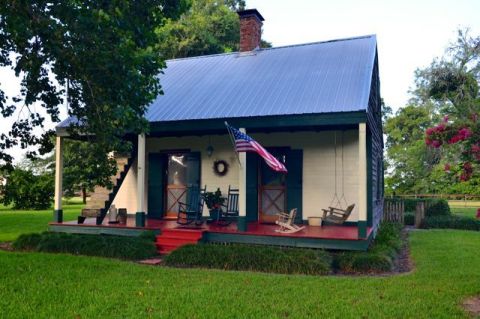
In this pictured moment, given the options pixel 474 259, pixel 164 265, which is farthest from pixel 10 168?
pixel 474 259

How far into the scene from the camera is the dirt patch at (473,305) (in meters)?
5.51

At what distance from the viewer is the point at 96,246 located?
9.49m

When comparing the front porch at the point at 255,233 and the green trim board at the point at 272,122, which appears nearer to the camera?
the front porch at the point at 255,233

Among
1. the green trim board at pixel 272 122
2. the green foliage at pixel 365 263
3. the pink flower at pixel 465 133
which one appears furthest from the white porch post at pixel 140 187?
the pink flower at pixel 465 133

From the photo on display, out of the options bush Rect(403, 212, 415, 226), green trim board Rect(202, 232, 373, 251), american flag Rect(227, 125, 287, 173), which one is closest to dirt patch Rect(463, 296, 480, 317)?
green trim board Rect(202, 232, 373, 251)

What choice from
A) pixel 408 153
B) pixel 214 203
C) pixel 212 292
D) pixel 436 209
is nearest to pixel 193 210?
pixel 214 203

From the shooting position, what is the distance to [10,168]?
915 cm

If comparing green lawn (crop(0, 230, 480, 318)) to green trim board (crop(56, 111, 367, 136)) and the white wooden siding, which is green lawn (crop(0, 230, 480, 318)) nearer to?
green trim board (crop(56, 111, 367, 136))

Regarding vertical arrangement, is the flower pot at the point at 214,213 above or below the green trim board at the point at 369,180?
below

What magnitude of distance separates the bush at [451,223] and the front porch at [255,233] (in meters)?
7.83

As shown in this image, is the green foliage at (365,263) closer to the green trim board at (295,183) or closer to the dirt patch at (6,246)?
the green trim board at (295,183)

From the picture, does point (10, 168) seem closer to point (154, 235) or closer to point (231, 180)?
point (154, 235)

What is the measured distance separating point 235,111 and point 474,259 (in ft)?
20.2

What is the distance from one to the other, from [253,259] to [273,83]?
17.7 ft
